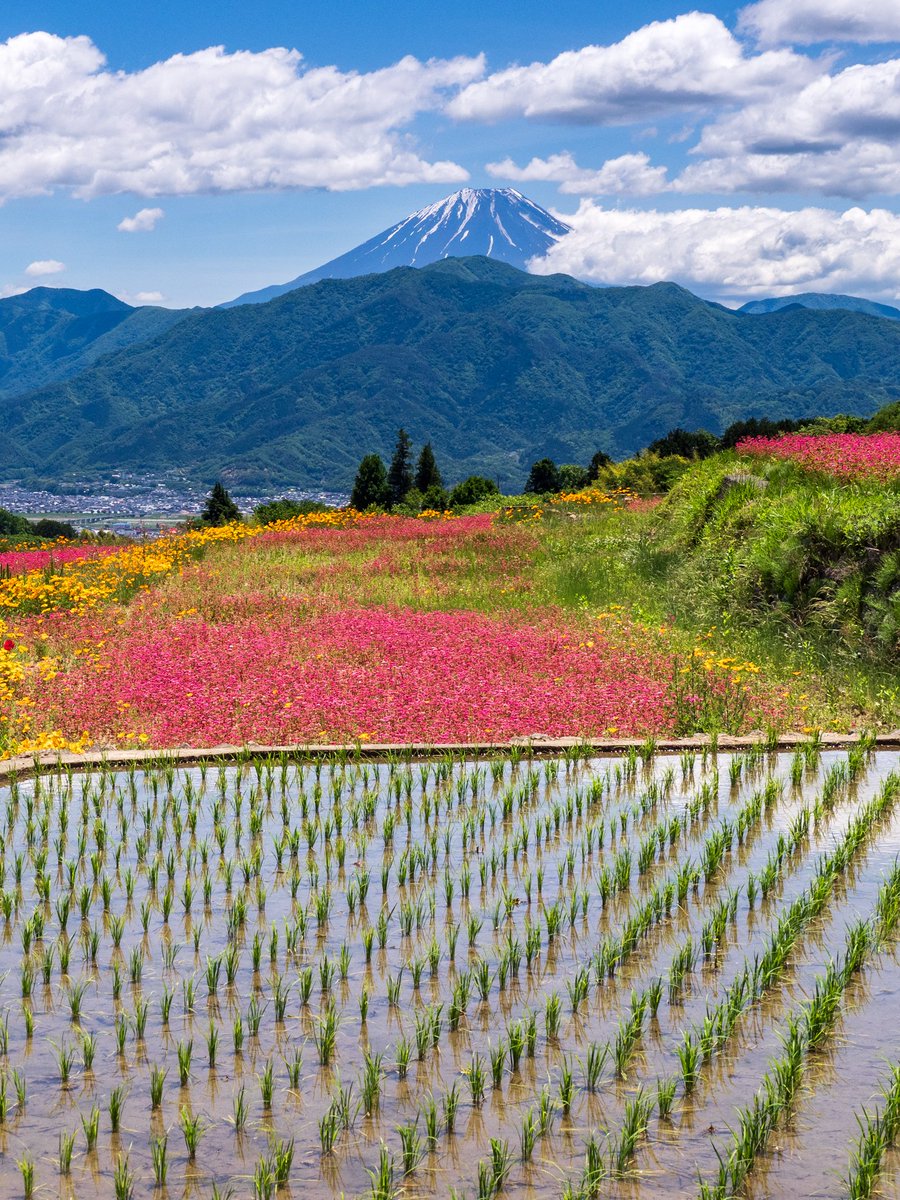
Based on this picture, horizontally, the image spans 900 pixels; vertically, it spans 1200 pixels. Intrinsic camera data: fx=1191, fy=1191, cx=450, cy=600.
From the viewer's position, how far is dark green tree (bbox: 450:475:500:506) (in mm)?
48469

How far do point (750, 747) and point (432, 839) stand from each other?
3985 mm

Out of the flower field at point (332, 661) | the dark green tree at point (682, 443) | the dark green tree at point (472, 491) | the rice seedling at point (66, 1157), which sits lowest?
the rice seedling at point (66, 1157)

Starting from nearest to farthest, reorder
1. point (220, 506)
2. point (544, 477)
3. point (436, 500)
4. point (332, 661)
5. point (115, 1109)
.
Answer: point (115, 1109) < point (332, 661) < point (436, 500) < point (220, 506) < point (544, 477)

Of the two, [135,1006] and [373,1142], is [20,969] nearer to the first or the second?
[135,1006]

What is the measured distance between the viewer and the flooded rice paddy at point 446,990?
459cm

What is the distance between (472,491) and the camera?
50.1 m

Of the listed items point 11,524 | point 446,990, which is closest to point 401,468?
point 11,524

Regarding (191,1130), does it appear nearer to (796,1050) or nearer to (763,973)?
(796,1050)

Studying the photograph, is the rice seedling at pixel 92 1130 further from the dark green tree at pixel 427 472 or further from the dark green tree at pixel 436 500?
the dark green tree at pixel 427 472

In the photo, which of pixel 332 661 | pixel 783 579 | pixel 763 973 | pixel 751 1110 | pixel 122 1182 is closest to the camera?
pixel 122 1182

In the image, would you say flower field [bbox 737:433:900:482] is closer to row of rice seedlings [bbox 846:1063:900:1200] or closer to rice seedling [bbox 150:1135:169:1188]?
row of rice seedlings [bbox 846:1063:900:1200]

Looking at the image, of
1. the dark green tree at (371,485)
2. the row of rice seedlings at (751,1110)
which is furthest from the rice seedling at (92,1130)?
the dark green tree at (371,485)

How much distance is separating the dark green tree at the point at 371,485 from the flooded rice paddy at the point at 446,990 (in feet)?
171

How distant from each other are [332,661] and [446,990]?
29.3 feet
